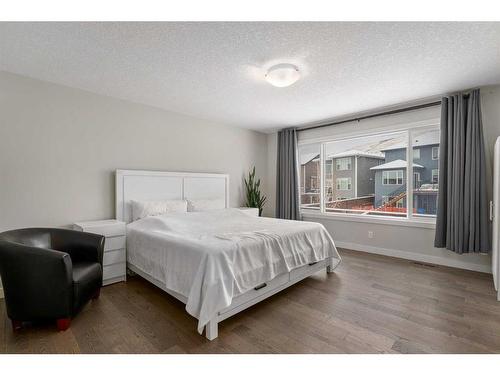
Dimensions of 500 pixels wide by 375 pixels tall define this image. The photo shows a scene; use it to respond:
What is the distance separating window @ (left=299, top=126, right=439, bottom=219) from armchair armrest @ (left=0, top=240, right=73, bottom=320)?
4.15 metres

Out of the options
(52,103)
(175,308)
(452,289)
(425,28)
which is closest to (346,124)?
(425,28)

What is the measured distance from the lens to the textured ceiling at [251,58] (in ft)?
6.14

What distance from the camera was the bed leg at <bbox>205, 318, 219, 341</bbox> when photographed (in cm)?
175

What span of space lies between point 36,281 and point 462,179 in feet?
15.0

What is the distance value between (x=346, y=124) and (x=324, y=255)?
101 inches

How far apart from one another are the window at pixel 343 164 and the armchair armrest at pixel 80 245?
4.03 metres

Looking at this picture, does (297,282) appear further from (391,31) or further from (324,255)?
(391,31)

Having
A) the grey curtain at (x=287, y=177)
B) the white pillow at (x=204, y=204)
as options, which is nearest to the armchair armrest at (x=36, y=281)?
the white pillow at (x=204, y=204)

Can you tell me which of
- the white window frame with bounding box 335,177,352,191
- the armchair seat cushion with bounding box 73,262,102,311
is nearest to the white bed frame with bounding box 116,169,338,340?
the armchair seat cushion with bounding box 73,262,102,311

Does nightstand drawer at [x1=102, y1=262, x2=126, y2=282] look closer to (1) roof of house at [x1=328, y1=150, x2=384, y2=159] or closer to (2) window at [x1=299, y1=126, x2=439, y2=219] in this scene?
(2) window at [x1=299, y1=126, x2=439, y2=219]

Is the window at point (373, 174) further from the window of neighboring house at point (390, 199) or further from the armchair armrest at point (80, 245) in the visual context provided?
the armchair armrest at point (80, 245)

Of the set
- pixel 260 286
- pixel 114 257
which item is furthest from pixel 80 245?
pixel 260 286

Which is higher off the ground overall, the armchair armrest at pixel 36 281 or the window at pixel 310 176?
the window at pixel 310 176

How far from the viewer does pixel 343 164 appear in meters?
4.60
